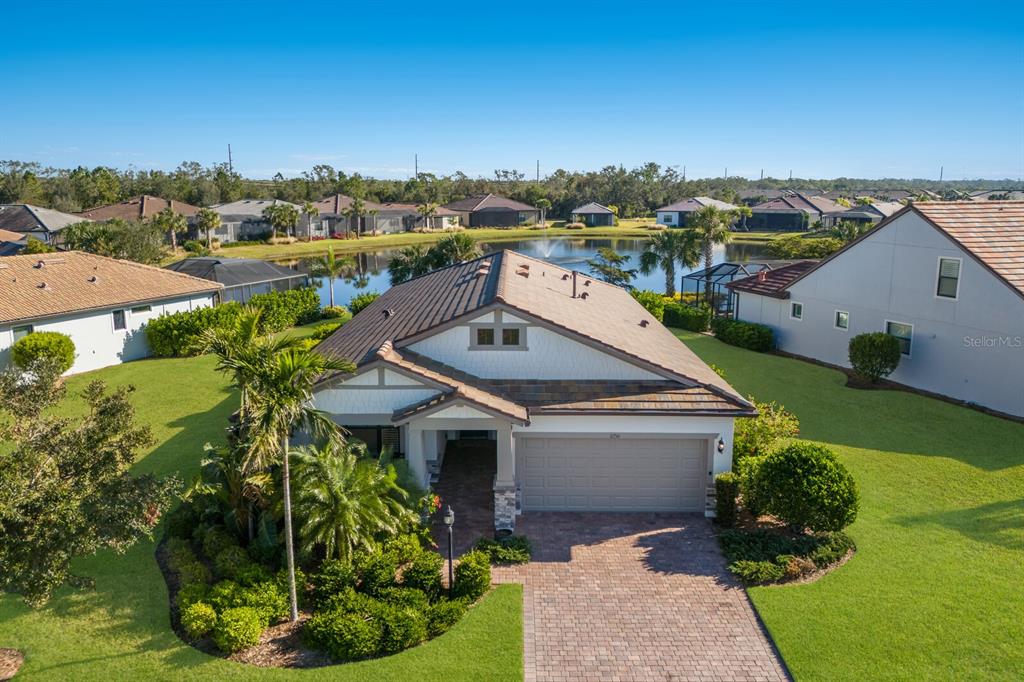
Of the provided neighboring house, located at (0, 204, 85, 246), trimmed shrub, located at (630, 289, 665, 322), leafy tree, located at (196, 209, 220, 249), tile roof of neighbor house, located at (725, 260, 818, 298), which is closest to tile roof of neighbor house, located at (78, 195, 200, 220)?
leafy tree, located at (196, 209, 220, 249)

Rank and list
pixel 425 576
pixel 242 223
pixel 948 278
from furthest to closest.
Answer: pixel 242 223
pixel 948 278
pixel 425 576

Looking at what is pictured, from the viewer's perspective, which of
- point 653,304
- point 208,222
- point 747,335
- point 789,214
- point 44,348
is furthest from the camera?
point 789,214

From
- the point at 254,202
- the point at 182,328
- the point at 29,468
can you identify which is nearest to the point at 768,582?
the point at 29,468

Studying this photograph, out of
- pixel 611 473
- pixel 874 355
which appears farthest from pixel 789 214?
pixel 611 473

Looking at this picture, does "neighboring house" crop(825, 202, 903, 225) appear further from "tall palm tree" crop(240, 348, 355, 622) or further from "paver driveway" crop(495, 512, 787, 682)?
"tall palm tree" crop(240, 348, 355, 622)

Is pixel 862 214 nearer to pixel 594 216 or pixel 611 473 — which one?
pixel 594 216
